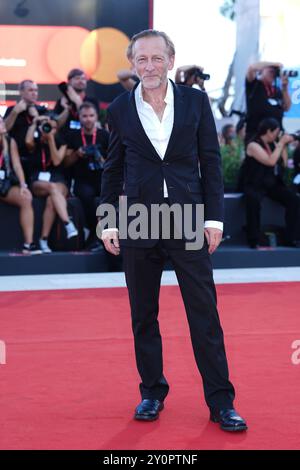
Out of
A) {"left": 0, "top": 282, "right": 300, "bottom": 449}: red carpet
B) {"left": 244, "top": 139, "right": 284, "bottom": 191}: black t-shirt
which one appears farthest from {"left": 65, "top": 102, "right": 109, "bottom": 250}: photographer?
{"left": 0, "top": 282, "right": 300, "bottom": 449}: red carpet

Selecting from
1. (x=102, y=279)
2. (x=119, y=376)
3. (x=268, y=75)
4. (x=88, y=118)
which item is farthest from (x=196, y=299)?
(x=268, y=75)

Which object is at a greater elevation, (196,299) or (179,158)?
(179,158)

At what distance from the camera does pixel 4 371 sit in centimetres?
464

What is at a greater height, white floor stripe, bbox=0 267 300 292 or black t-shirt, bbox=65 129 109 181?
black t-shirt, bbox=65 129 109 181

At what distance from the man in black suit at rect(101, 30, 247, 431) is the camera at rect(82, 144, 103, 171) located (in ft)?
17.0

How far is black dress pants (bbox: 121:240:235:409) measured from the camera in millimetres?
3586

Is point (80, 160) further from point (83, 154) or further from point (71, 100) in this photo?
point (71, 100)

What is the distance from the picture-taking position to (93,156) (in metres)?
8.90

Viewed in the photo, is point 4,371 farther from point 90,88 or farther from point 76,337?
point 90,88

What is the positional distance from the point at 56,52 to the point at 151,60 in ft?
25.2

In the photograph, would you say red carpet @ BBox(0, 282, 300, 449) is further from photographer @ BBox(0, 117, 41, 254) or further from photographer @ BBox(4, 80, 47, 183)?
photographer @ BBox(4, 80, 47, 183)

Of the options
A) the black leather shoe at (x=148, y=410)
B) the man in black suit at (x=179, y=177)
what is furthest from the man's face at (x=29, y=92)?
the black leather shoe at (x=148, y=410)
